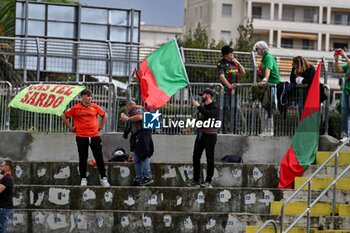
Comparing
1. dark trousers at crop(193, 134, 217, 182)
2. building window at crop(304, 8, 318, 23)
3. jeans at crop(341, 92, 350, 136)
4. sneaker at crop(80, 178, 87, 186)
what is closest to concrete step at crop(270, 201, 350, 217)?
dark trousers at crop(193, 134, 217, 182)

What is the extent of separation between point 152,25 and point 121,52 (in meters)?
102

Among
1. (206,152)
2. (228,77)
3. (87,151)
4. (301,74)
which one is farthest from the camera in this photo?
(228,77)

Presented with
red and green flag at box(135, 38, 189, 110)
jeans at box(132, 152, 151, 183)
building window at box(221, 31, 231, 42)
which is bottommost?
jeans at box(132, 152, 151, 183)

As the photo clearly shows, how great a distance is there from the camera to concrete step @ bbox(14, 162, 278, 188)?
2212cm

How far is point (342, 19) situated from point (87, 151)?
294ft

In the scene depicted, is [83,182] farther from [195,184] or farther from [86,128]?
[195,184]

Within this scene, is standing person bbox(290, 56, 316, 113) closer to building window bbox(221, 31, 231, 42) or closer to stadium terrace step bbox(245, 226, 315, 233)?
stadium terrace step bbox(245, 226, 315, 233)

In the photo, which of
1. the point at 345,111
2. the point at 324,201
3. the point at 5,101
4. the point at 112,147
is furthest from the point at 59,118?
the point at 324,201

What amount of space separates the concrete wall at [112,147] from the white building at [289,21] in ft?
269

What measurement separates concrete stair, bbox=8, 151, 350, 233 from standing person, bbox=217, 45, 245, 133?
1502mm

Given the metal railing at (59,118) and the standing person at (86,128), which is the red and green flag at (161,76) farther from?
the standing person at (86,128)

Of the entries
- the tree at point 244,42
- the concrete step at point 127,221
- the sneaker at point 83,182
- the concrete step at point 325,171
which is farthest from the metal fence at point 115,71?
the tree at point 244,42

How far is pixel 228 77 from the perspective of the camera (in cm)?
2361

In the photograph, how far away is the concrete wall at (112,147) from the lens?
23.7m
